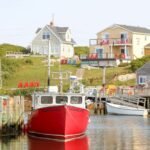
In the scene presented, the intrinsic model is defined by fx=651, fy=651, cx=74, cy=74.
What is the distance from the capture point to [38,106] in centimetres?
4506

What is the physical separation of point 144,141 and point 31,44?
77.7 metres

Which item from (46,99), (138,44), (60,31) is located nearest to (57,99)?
(46,99)

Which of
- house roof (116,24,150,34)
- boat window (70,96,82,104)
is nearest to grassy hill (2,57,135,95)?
house roof (116,24,150,34)

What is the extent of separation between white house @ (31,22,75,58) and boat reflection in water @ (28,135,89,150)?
72.4 m

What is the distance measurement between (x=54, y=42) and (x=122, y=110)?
47508 mm

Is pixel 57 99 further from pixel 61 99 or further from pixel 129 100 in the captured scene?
pixel 129 100

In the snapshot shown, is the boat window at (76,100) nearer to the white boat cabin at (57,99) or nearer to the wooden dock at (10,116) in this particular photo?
the white boat cabin at (57,99)

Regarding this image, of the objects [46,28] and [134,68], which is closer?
[134,68]

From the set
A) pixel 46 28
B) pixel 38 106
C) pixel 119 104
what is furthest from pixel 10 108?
pixel 46 28

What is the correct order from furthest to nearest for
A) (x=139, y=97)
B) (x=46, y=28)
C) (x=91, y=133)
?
(x=46, y=28) → (x=139, y=97) → (x=91, y=133)

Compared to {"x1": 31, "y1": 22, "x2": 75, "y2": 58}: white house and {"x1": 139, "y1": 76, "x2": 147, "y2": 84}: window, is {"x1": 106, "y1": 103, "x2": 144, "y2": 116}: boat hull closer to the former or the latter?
{"x1": 139, "y1": 76, "x2": 147, "y2": 84}: window

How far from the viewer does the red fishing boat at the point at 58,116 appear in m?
42.0

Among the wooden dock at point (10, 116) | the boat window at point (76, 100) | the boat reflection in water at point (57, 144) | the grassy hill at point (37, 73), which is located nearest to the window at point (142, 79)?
the grassy hill at point (37, 73)

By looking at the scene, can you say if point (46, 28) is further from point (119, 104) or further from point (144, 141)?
point (144, 141)
